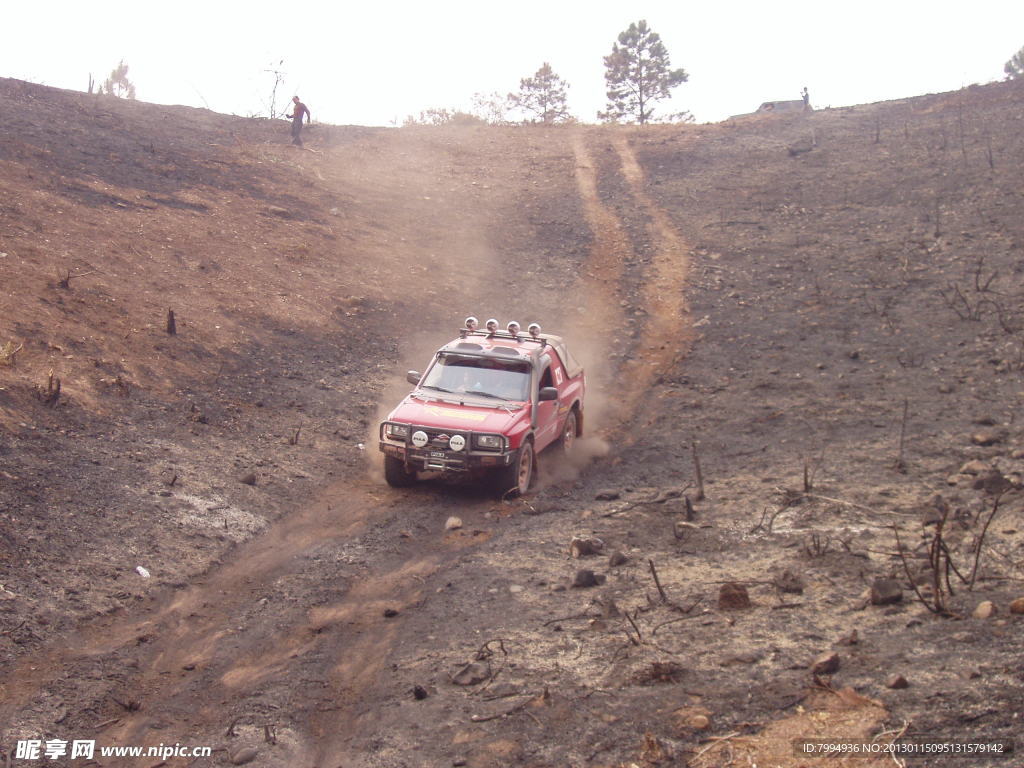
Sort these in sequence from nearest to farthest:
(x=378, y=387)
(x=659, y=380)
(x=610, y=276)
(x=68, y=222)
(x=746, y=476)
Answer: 1. (x=746, y=476)
2. (x=378, y=387)
3. (x=659, y=380)
4. (x=68, y=222)
5. (x=610, y=276)

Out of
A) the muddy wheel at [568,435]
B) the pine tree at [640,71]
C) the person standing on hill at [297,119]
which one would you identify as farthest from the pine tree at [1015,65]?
the muddy wheel at [568,435]

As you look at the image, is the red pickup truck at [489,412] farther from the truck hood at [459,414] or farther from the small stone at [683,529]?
the small stone at [683,529]

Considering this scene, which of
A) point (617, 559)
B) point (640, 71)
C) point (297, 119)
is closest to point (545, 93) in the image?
point (640, 71)

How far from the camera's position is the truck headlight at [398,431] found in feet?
32.7

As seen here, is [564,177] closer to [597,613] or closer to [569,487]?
[569,487]

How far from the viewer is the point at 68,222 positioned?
17.1 metres

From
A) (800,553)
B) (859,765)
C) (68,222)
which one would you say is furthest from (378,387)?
(859,765)

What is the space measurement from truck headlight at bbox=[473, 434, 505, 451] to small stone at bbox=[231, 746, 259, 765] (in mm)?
4948

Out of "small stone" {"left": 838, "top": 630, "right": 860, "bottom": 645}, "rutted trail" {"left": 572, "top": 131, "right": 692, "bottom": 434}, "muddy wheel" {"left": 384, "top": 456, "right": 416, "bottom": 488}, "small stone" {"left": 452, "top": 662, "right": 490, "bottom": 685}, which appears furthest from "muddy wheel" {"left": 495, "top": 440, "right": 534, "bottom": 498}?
"small stone" {"left": 838, "top": 630, "right": 860, "bottom": 645}

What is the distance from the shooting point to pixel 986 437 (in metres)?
10.6

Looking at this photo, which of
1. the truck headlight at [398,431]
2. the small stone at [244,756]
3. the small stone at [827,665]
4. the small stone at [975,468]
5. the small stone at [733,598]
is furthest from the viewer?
the truck headlight at [398,431]

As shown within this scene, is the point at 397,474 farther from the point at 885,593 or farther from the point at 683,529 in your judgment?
the point at 885,593

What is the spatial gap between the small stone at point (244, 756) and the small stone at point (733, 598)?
3308mm

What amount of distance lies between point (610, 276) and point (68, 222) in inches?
459
